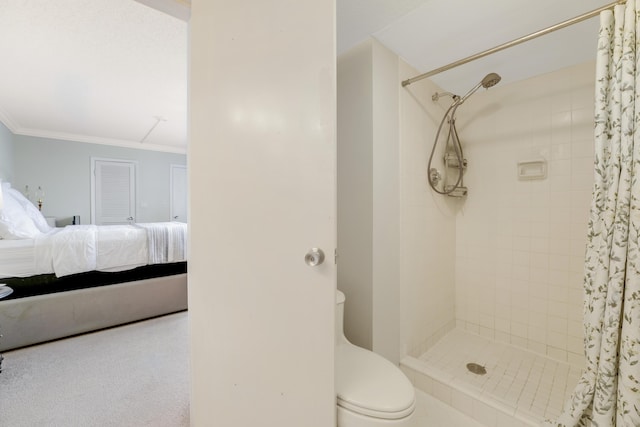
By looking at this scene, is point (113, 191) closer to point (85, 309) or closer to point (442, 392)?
point (85, 309)

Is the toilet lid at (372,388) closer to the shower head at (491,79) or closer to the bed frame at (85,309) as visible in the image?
the shower head at (491,79)

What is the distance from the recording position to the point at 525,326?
6.27ft

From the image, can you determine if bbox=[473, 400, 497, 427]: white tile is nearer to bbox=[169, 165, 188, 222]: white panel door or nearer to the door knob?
the door knob

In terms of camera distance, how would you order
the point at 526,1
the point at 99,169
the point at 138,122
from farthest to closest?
the point at 99,169
the point at 138,122
the point at 526,1

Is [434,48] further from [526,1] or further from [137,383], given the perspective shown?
[137,383]

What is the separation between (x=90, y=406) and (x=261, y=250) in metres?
1.49

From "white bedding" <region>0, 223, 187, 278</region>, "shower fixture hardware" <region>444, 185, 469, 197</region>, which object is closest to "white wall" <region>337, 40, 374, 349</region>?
"shower fixture hardware" <region>444, 185, 469, 197</region>

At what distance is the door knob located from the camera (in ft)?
2.82

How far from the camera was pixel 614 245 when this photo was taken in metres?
0.99

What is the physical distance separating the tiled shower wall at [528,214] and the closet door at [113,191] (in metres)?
5.44

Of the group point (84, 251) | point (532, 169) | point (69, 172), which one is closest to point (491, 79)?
point (532, 169)

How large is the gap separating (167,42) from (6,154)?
3.60 m

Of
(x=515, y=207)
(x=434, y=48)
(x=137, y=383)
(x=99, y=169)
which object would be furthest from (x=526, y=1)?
(x=99, y=169)

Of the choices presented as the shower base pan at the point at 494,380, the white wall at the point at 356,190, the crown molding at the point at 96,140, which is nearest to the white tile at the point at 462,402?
the shower base pan at the point at 494,380
